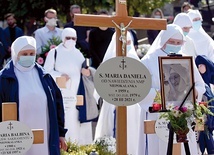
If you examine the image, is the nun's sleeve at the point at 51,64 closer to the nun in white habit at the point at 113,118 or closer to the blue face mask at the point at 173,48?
the nun in white habit at the point at 113,118

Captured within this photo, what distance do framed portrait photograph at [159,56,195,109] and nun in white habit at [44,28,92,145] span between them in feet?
12.7

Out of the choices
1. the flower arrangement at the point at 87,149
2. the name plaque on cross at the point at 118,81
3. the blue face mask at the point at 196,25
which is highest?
the blue face mask at the point at 196,25

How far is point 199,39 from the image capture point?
9.62m

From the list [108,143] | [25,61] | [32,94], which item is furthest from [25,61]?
[108,143]

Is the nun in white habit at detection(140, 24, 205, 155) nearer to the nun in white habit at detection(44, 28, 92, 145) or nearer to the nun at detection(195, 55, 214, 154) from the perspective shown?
the nun at detection(195, 55, 214, 154)

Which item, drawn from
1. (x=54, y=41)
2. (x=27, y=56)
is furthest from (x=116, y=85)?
(x=54, y=41)

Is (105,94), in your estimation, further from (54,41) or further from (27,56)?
(54,41)

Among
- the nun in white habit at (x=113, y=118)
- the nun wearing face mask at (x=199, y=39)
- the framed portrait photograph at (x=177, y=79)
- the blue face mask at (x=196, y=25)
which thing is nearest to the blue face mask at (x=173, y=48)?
the framed portrait photograph at (x=177, y=79)

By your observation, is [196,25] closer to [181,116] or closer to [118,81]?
[181,116]

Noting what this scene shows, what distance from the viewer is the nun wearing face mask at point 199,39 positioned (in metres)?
A: 9.26

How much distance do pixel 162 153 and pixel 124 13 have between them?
1.54 meters

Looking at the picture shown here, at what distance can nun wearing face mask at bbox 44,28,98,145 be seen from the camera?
30.6ft

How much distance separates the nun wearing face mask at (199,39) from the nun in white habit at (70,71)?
5.20 ft

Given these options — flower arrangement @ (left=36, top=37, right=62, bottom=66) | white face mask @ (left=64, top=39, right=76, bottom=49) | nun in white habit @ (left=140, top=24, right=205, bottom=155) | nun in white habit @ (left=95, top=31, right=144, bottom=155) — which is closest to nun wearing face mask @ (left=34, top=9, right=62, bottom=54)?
flower arrangement @ (left=36, top=37, right=62, bottom=66)
